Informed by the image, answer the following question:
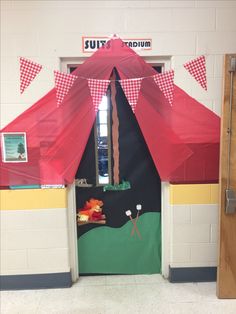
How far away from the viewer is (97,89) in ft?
8.11

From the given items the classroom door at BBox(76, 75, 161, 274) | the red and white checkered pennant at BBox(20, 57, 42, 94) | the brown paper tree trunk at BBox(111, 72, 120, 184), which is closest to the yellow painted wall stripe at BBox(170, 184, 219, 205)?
the classroom door at BBox(76, 75, 161, 274)

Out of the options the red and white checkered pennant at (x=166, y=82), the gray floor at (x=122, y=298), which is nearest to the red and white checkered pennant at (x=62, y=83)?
the red and white checkered pennant at (x=166, y=82)

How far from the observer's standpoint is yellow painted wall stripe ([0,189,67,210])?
8.30 feet

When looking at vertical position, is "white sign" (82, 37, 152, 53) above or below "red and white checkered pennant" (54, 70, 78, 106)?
above

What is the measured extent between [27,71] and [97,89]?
0.58 meters

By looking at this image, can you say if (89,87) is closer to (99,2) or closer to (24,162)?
(99,2)

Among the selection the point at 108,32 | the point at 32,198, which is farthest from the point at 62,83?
the point at 32,198

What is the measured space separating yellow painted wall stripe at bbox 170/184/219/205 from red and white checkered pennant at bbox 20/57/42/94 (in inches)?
58.0

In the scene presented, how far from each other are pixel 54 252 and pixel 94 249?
378mm

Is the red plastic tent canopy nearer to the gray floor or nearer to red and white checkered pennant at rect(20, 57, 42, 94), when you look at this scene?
red and white checkered pennant at rect(20, 57, 42, 94)

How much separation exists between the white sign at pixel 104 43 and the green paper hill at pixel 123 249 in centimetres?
147

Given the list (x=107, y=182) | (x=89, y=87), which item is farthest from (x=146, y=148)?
(x=89, y=87)

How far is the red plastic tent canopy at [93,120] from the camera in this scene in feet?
8.04

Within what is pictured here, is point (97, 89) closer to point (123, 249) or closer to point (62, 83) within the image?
point (62, 83)
